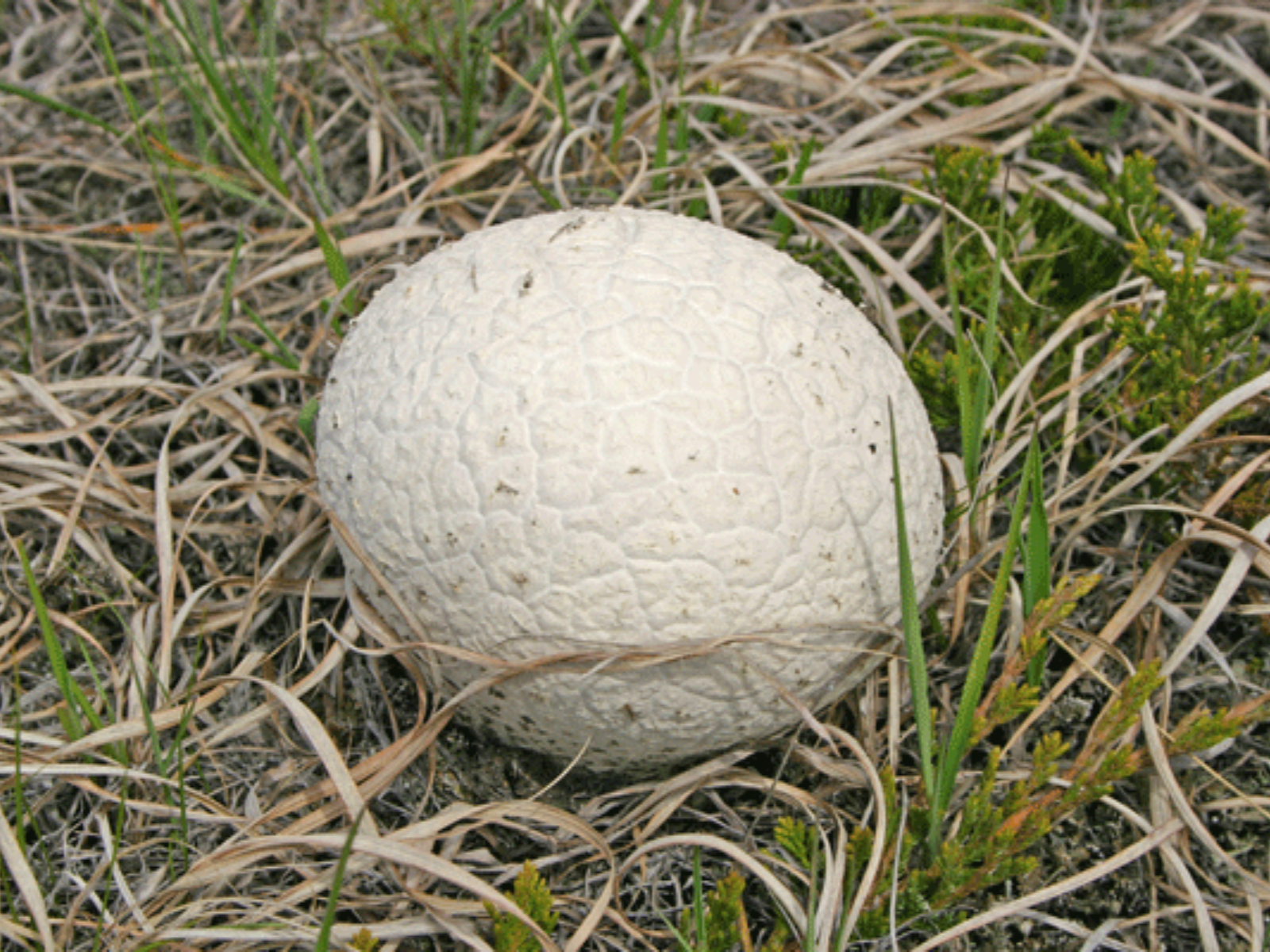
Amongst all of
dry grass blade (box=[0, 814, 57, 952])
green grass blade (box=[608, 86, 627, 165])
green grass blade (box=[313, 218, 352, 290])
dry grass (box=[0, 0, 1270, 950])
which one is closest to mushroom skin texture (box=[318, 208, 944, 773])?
dry grass (box=[0, 0, 1270, 950])

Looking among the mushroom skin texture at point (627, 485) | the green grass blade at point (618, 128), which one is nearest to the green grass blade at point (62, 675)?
the mushroom skin texture at point (627, 485)

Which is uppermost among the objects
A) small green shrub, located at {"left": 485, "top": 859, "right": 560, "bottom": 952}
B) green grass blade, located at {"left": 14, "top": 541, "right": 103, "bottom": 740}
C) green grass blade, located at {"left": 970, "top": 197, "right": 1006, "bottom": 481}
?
green grass blade, located at {"left": 970, "top": 197, "right": 1006, "bottom": 481}

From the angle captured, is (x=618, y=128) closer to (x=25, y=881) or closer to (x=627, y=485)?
(x=627, y=485)

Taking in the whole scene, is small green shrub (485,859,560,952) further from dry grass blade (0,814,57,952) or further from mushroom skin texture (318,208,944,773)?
dry grass blade (0,814,57,952)

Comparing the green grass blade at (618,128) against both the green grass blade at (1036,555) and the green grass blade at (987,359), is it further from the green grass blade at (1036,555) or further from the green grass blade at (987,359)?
the green grass blade at (1036,555)

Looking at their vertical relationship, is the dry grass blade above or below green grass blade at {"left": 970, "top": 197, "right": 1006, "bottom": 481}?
below

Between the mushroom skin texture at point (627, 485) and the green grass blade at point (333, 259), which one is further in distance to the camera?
the green grass blade at point (333, 259)

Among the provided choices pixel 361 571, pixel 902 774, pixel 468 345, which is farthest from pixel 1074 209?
pixel 361 571
